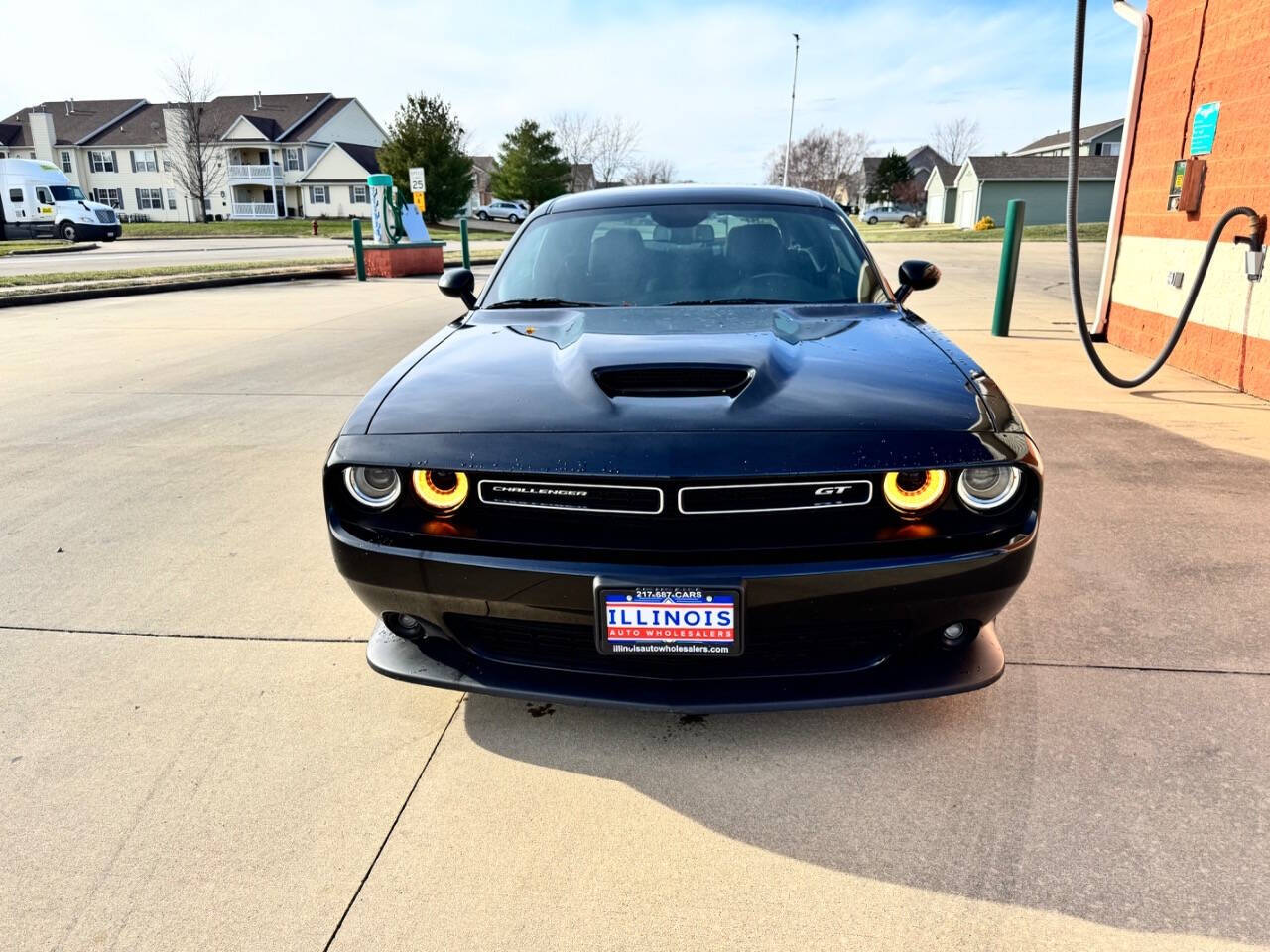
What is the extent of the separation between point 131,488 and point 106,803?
2.78m

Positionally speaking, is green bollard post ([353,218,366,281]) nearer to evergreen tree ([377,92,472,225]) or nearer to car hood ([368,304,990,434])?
car hood ([368,304,990,434])

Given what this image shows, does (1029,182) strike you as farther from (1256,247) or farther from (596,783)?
(596,783)

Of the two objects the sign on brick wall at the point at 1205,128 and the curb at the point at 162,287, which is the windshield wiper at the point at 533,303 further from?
the curb at the point at 162,287

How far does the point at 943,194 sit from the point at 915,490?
70219 mm

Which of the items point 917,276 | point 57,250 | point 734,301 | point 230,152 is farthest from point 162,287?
point 230,152

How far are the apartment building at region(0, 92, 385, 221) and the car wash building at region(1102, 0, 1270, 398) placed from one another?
5679 cm

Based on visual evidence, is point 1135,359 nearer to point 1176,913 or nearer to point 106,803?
point 1176,913

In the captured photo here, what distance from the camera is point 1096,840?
1.98 m

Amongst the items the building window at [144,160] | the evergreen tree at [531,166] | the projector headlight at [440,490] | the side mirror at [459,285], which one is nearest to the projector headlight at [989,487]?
the projector headlight at [440,490]

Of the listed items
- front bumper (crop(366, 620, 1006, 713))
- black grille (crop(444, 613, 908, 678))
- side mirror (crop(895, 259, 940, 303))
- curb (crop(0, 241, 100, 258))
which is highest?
side mirror (crop(895, 259, 940, 303))

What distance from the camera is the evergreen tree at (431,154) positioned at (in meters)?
46.9

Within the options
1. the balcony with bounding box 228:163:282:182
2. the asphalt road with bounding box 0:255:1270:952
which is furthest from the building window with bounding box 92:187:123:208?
the asphalt road with bounding box 0:255:1270:952

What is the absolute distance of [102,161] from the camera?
202ft

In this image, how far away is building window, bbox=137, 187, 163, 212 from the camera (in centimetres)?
6153
